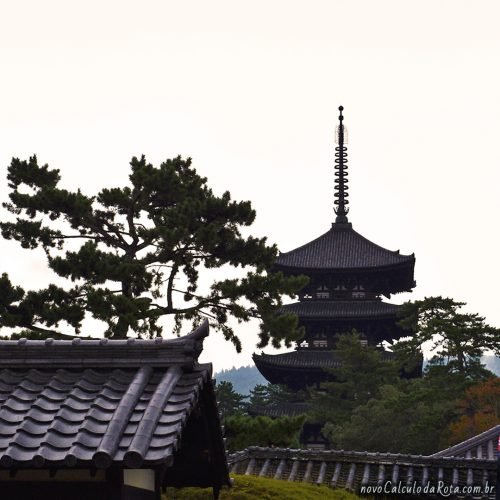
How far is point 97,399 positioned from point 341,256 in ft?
190

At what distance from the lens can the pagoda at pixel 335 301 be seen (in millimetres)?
61562

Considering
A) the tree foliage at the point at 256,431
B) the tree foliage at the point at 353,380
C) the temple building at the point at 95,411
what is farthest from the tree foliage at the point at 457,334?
the temple building at the point at 95,411

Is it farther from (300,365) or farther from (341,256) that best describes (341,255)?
(300,365)

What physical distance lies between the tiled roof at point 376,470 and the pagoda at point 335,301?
3797 cm

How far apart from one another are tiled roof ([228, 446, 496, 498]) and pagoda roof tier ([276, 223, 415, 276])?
4113cm

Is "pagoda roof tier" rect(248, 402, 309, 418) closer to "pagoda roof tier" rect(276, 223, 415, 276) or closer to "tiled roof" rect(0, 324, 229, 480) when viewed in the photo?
"pagoda roof tier" rect(276, 223, 415, 276)

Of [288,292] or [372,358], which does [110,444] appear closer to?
[288,292]

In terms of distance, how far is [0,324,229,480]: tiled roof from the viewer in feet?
22.9

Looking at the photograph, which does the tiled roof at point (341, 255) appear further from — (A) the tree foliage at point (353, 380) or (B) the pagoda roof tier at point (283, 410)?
(A) the tree foliage at point (353, 380)

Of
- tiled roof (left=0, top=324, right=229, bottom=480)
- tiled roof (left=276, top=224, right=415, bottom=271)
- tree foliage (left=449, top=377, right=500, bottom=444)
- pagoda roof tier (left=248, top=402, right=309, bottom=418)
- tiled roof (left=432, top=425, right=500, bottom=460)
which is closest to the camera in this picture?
tiled roof (left=0, top=324, right=229, bottom=480)

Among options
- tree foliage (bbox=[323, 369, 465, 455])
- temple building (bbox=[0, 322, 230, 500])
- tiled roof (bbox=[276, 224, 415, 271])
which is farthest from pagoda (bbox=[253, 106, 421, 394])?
temple building (bbox=[0, 322, 230, 500])

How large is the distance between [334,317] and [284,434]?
32.5m

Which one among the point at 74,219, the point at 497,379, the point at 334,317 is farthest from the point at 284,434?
the point at 334,317

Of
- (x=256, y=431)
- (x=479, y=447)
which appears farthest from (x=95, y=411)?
(x=256, y=431)
